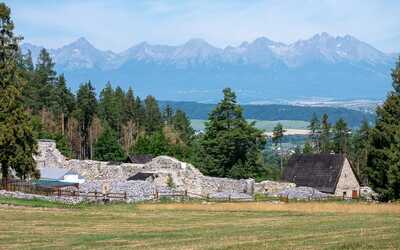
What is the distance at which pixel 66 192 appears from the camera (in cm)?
4391

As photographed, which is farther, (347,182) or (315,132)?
(315,132)

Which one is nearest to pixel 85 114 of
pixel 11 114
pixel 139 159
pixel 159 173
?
pixel 139 159

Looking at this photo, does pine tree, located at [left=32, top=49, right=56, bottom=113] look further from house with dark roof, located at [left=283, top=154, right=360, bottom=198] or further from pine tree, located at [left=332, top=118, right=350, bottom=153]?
house with dark roof, located at [left=283, top=154, right=360, bottom=198]

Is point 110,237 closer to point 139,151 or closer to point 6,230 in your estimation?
point 6,230

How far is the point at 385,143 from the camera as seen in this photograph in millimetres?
51938

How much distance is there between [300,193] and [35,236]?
3624 centimetres

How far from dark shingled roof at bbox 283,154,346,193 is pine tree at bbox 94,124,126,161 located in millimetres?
29401

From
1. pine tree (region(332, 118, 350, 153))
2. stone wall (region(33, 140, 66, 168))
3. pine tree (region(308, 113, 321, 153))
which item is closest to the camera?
stone wall (region(33, 140, 66, 168))

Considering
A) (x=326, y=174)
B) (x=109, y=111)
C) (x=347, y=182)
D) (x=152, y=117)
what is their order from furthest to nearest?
(x=152, y=117)
(x=109, y=111)
(x=347, y=182)
(x=326, y=174)

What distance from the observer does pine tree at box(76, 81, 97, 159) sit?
350ft

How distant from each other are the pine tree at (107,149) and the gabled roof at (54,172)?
30.9m

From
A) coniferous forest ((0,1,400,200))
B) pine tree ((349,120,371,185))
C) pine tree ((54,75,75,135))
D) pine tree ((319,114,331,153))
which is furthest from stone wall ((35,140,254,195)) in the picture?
pine tree ((319,114,331,153))

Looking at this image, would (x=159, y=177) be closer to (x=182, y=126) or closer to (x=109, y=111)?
(x=109, y=111)

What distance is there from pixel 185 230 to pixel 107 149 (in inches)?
2763
